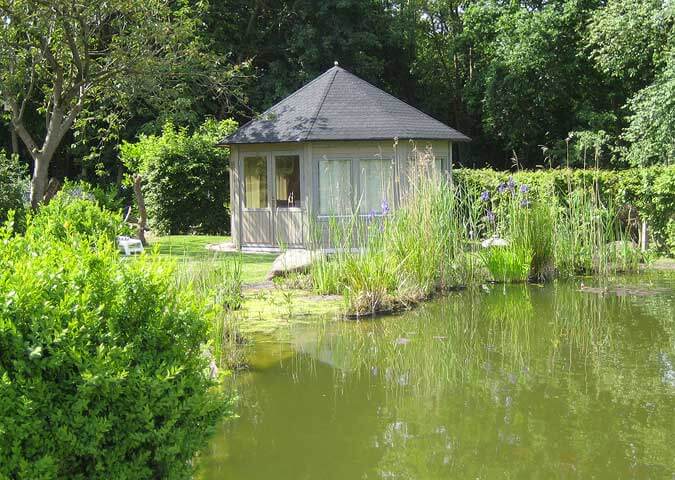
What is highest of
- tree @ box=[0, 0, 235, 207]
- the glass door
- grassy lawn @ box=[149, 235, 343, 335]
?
tree @ box=[0, 0, 235, 207]

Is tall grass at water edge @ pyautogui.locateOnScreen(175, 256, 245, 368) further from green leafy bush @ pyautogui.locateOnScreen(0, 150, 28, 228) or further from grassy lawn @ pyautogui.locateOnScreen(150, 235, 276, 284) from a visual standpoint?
green leafy bush @ pyautogui.locateOnScreen(0, 150, 28, 228)

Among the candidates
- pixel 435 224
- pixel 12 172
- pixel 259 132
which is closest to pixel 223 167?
pixel 259 132

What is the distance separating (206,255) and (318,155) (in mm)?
3003

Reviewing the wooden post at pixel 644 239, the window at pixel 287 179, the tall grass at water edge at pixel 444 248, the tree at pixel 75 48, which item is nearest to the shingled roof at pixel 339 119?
the window at pixel 287 179

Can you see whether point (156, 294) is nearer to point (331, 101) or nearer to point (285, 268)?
point (285, 268)

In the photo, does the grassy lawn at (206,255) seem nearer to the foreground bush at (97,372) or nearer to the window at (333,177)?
the window at (333,177)

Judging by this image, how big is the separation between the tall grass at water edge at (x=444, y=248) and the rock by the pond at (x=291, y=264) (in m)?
0.65

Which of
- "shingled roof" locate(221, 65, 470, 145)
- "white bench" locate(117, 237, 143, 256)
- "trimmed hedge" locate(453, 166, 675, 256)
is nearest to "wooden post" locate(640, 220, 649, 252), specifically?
"trimmed hedge" locate(453, 166, 675, 256)

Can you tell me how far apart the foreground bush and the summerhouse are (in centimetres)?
1050

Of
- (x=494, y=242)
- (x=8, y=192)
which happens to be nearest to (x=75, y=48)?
(x=8, y=192)

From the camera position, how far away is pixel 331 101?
15320 mm

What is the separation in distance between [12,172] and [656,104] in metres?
13.2

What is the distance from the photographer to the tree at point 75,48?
13070mm

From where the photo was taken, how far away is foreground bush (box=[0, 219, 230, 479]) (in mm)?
2709
